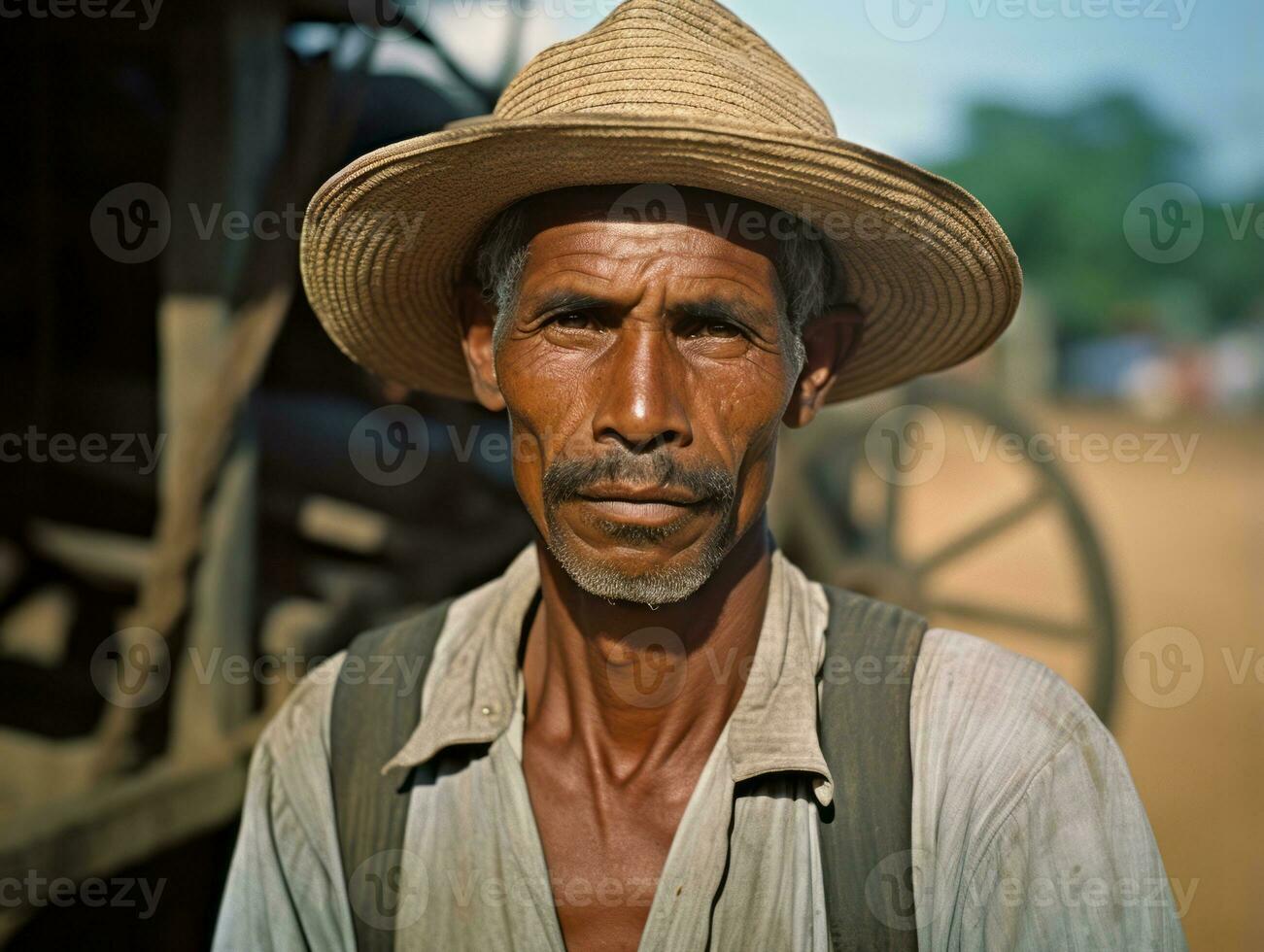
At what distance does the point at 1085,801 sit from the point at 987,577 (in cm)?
1099

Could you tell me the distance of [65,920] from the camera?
141 inches

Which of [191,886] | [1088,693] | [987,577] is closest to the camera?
[191,886]

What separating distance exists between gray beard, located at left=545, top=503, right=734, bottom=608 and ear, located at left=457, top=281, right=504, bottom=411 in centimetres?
38

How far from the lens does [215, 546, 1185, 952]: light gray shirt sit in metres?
1.55

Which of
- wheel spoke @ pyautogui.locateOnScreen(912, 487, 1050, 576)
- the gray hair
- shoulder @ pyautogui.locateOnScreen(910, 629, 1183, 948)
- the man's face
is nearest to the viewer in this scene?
shoulder @ pyautogui.locateOnScreen(910, 629, 1183, 948)

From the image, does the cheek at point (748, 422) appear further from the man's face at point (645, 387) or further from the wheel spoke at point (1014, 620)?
the wheel spoke at point (1014, 620)

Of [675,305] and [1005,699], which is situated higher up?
[675,305]

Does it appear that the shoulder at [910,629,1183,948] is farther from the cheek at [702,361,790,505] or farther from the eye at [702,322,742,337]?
the eye at [702,322,742,337]

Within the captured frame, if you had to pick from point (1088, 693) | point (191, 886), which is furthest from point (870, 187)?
point (1088, 693)

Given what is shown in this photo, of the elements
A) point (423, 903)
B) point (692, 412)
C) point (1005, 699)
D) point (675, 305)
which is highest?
point (675, 305)

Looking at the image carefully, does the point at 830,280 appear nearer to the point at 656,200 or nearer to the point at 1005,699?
the point at 656,200

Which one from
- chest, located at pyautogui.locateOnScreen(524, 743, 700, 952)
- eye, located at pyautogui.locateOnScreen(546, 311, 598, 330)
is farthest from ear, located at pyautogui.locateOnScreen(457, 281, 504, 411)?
chest, located at pyautogui.locateOnScreen(524, 743, 700, 952)

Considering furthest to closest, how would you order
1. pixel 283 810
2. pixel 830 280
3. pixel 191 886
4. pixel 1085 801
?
pixel 191 886 < pixel 830 280 < pixel 283 810 < pixel 1085 801

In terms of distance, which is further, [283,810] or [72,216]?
[72,216]
